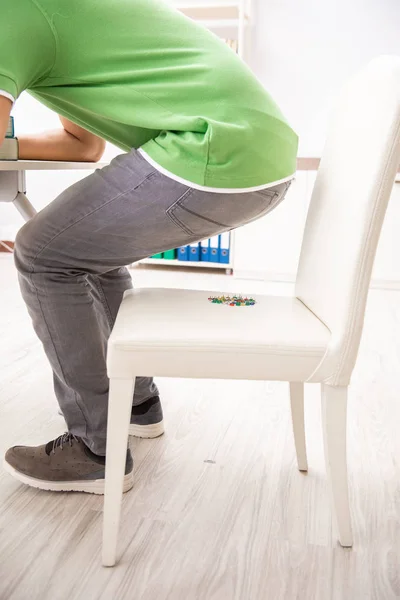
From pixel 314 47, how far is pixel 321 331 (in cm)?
315

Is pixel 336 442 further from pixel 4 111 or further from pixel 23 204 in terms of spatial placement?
pixel 23 204

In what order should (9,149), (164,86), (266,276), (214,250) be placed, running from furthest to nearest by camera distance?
(214,250)
(266,276)
(9,149)
(164,86)

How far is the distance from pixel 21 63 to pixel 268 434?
1031 millimetres

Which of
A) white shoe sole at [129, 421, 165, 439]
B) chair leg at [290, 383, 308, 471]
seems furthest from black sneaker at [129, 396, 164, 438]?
chair leg at [290, 383, 308, 471]

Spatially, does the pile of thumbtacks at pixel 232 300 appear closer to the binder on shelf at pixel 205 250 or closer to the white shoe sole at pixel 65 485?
the white shoe sole at pixel 65 485

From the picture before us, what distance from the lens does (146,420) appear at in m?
1.56

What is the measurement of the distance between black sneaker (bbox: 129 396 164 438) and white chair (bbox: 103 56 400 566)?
47 cm

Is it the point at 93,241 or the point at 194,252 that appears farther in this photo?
the point at 194,252

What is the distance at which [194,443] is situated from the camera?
5.10 feet

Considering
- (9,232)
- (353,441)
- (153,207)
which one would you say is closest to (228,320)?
(153,207)

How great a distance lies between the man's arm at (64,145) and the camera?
1308 mm

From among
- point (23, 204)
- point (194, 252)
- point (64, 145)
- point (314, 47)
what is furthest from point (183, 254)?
point (64, 145)

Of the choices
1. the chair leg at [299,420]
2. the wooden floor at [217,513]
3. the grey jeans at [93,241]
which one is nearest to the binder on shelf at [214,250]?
the wooden floor at [217,513]

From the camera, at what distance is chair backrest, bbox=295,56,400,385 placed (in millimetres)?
1015
